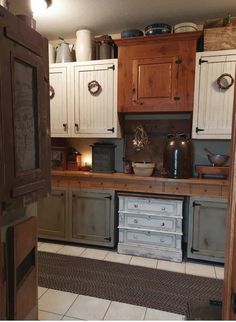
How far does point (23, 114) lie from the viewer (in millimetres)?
1217

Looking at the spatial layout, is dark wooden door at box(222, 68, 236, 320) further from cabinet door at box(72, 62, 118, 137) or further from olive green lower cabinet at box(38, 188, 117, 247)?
cabinet door at box(72, 62, 118, 137)

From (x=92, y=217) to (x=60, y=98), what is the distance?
5.10 ft

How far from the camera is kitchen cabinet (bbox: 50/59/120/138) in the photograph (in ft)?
9.55

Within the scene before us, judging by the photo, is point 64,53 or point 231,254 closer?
point 231,254

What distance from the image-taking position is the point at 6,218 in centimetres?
133

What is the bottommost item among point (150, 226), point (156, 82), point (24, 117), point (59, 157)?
point (150, 226)

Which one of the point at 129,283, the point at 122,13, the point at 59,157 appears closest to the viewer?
the point at 129,283

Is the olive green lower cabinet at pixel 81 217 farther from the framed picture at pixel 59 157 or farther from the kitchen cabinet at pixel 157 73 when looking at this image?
the kitchen cabinet at pixel 157 73

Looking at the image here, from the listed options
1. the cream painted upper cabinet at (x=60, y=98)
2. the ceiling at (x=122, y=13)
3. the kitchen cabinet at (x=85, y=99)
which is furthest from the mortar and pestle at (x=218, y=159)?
the cream painted upper cabinet at (x=60, y=98)

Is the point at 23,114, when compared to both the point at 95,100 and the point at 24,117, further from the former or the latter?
the point at 95,100

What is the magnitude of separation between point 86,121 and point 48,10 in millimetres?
1261

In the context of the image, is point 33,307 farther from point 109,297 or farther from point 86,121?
point 86,121

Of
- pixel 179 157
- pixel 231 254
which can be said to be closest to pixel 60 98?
pixel 179 157

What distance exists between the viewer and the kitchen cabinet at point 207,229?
256 cm
